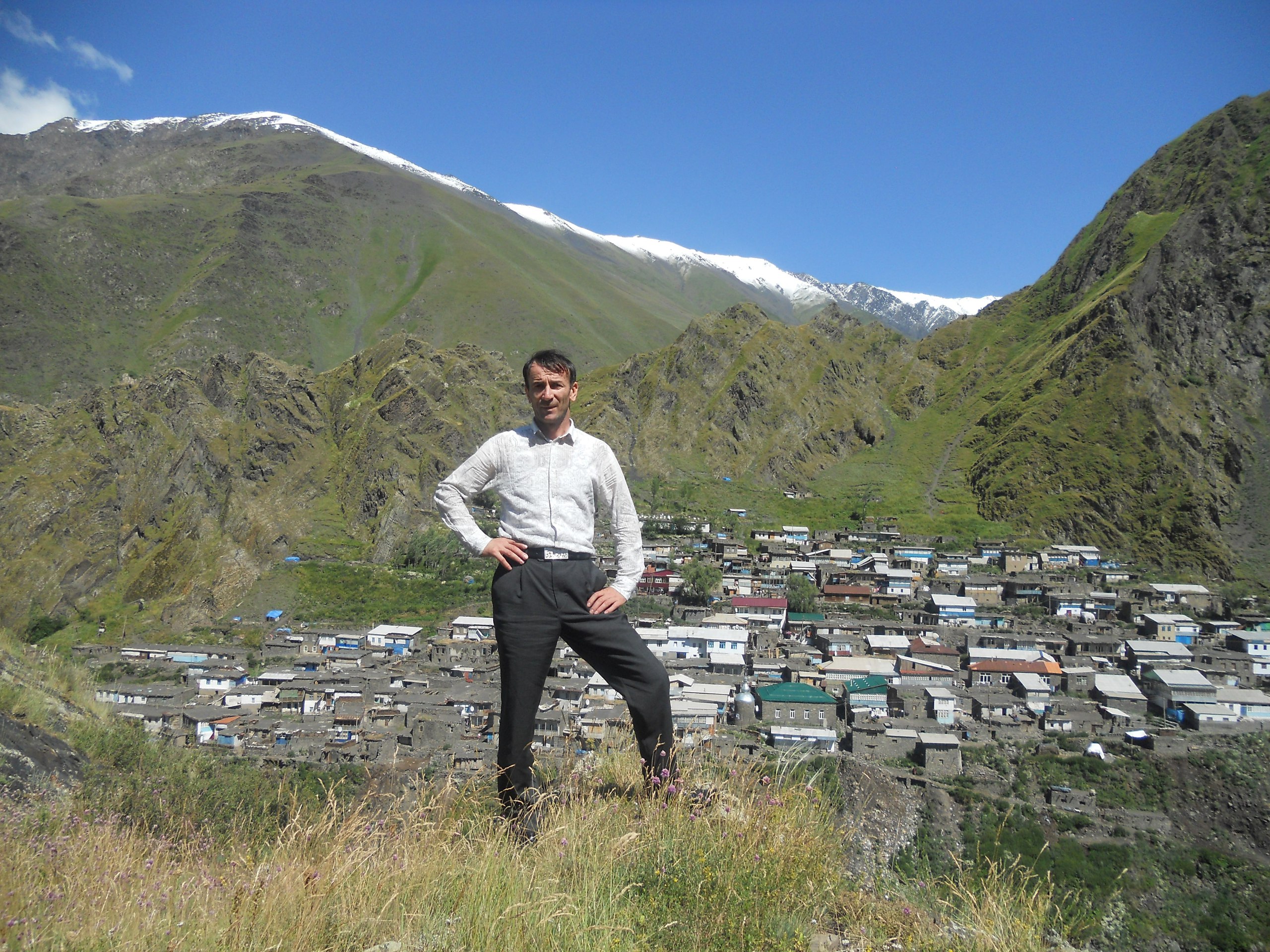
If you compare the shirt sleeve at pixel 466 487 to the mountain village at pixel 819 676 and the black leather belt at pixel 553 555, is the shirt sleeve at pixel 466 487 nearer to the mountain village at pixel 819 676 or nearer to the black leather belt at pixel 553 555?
the black leather belt at pixel 553 555

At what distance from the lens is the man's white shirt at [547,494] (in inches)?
123

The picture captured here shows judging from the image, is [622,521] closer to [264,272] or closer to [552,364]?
[552,364]

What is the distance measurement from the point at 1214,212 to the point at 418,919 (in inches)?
3264

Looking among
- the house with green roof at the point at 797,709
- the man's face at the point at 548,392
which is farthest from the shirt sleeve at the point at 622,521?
the house with green roof at the point at 797,709

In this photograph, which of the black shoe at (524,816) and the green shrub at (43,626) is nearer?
the black shoe at (524,816)

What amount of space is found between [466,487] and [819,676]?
2283 centimetres

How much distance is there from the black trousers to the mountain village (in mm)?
8057

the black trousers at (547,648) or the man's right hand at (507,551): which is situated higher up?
the man's right hand at (507,551)

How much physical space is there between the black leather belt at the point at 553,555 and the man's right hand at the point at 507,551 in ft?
0.08

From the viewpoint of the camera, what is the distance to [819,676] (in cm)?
2405

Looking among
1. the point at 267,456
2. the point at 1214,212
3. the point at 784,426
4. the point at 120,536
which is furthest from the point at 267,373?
the point at 1214,212

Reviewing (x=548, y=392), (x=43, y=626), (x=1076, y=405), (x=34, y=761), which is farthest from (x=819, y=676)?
(x=1076, y=405)

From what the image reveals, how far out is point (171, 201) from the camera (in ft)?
389

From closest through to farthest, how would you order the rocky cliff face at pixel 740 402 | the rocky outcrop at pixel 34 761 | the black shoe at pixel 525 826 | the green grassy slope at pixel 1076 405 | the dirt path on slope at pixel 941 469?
the black shoe at pixel 525 826 → the rocky outcrop at pixel 34 761 → the green grassy slope at pixel 1076 405 → the dirt path on slope at pixel 941 469 → the rocky cliff face at pixel 740 402
